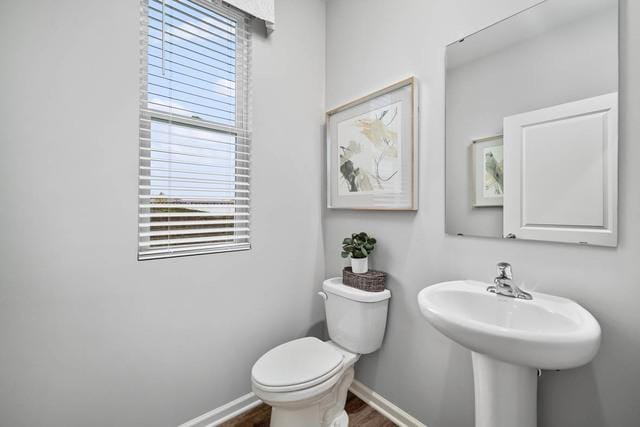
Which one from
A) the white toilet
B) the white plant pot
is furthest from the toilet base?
the white plant pot

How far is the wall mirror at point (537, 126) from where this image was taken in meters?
0.89

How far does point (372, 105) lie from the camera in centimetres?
158

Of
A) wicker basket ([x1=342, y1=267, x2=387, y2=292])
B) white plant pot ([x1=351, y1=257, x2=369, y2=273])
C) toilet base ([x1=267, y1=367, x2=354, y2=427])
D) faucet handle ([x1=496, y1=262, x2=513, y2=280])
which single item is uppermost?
faucet handle ([x1=496, y1=262, x2=513, y2=280])

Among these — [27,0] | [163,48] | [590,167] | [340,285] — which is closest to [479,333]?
[590,167]

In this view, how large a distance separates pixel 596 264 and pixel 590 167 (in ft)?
1.06

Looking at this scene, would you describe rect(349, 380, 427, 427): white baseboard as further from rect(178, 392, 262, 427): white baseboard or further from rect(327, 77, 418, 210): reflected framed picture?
rect(327, 77, 418, 210): reflected framed picture

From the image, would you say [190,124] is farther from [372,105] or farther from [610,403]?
[610,403]

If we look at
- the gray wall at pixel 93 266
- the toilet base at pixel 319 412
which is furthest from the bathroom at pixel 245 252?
the toilet base at pixel 319 412

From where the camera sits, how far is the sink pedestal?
36.9 inches

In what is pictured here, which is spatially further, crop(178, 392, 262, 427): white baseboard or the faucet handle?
crop(178, 392, 262, 427): white baseboard

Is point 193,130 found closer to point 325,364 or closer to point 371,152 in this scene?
point 371,152

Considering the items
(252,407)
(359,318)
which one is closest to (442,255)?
(359,318)

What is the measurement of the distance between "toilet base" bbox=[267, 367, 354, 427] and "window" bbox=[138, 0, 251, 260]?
Result: 2.75ft

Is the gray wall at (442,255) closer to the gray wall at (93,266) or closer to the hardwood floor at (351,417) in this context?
the hardwood floor at (351,417)
